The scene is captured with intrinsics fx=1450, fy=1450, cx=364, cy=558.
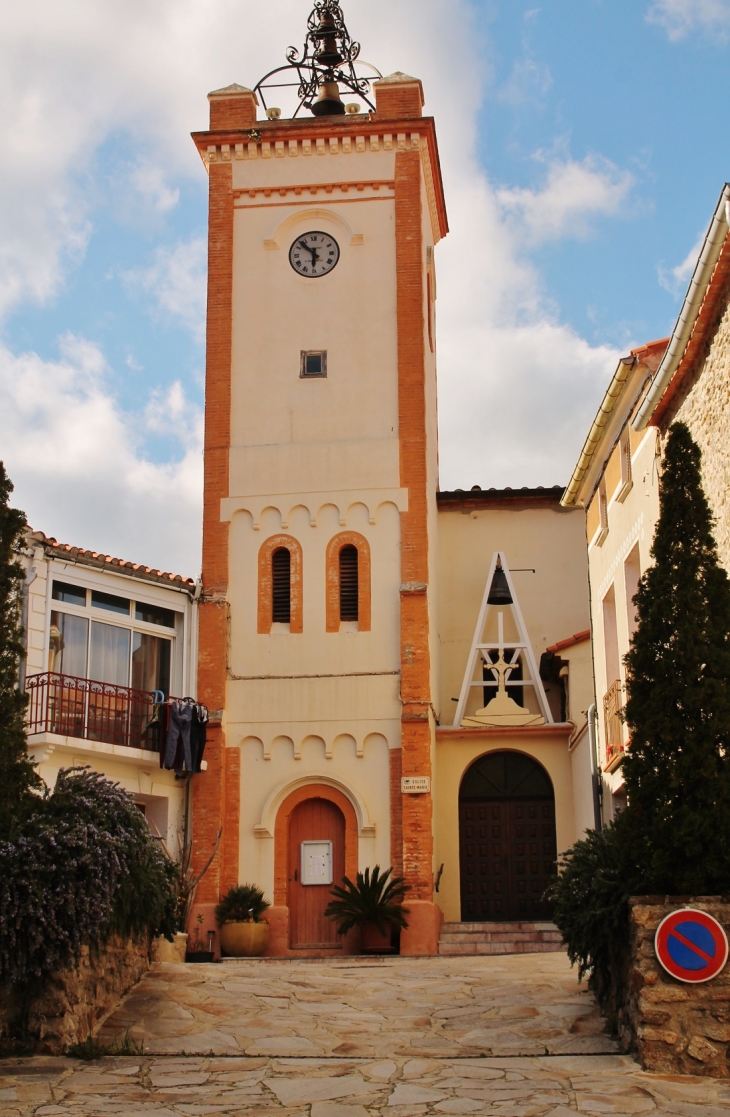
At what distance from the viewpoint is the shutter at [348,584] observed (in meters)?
26.4

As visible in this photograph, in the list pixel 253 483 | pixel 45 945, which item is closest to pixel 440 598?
pixel 253 483

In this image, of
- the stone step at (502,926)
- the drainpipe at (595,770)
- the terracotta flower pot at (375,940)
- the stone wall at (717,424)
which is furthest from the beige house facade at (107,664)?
the stone wall at (717,424)

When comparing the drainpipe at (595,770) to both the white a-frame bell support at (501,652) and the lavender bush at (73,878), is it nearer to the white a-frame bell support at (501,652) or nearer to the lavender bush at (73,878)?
the white a-frame bell support at (501,652)

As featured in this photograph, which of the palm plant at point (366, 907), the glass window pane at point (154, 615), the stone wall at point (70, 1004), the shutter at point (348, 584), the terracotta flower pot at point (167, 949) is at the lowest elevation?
the stone wall at point (70, 1004)

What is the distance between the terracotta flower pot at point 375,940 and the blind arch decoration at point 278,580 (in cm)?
550

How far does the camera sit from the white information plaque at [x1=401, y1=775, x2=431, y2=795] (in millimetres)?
24891

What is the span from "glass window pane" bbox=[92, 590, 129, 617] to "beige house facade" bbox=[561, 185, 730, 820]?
26.4 ft

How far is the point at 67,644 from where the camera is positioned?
23969 millimetres

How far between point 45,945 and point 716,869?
550cm

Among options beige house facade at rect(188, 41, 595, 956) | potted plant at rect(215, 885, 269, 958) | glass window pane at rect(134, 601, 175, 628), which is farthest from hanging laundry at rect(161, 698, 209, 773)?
potted plant at rect(215, 885, 269, 958)

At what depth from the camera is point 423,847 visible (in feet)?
80.5

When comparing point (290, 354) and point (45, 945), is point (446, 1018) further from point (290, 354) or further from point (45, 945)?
point (290, 354)

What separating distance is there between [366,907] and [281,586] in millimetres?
6220

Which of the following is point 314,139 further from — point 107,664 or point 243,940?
point 243,940
